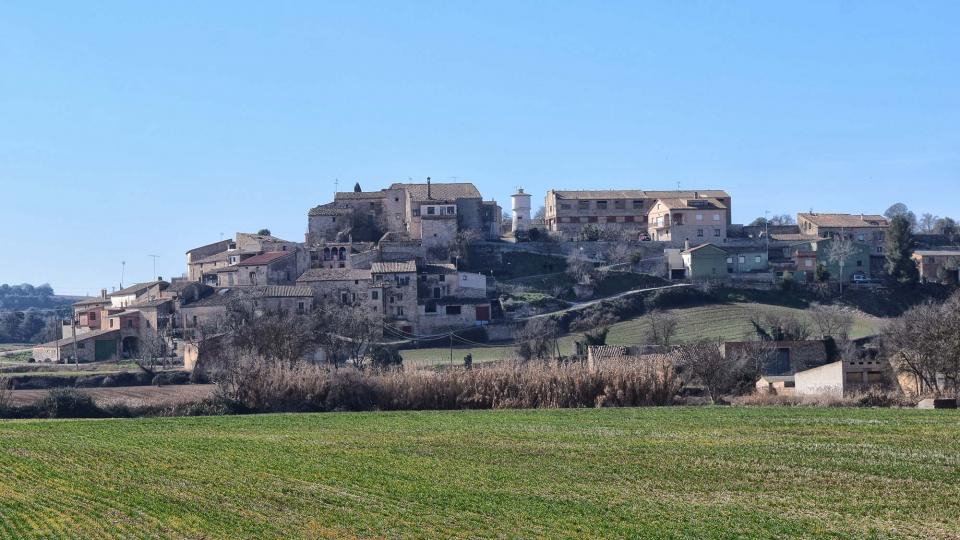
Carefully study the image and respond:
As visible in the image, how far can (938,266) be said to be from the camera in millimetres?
89812

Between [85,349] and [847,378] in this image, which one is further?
[85,349]

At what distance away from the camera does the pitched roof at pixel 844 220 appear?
324ft

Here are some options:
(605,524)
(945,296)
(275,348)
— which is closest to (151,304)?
(275,348)

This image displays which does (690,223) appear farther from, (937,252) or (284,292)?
(284,292)

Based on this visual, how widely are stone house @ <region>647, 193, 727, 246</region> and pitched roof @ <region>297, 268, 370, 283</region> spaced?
2210 cm

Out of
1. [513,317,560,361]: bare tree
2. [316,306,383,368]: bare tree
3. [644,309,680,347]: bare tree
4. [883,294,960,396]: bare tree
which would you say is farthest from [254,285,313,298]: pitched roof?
[883,294,960,396]: bare tree

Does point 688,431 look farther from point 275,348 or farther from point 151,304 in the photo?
point 151,304

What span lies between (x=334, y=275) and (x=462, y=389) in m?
31.9

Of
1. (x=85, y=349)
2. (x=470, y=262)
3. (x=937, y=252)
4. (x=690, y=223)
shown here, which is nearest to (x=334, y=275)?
(x=470, y=262)

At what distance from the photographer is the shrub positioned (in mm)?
49500

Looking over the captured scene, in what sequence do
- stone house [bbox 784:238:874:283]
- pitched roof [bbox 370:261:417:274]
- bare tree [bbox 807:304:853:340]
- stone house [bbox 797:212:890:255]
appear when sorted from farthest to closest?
1. stone house [bbox 797:212:890:255]
2. stone house [bbox 784:238:874:283]
3. pitched roof [bbox 370:261:417:274]
4. bare tree [bbox 807:304:853:340]

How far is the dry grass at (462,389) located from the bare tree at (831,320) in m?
23.2

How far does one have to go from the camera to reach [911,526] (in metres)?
22.3

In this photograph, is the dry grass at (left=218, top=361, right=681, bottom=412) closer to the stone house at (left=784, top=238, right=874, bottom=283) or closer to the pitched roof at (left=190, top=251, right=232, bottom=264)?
the stone house at (left=784, top=238, right=874, bottom=283)
